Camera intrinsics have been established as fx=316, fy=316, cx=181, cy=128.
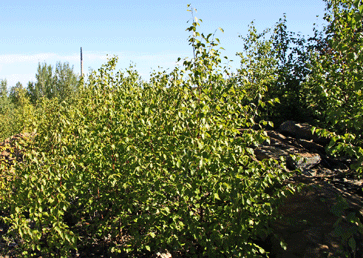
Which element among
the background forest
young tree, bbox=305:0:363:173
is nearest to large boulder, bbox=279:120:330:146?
young tree, bbox=305:0:363:173

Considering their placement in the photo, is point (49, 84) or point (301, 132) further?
point (49, 84)

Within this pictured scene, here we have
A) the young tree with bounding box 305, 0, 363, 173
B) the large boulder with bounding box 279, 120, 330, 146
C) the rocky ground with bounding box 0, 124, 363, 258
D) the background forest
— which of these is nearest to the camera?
the young tree with bounding box 305, 0, 363, 173

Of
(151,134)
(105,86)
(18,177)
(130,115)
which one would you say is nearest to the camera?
(151,134)

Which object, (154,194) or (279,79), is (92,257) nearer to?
(154,194)

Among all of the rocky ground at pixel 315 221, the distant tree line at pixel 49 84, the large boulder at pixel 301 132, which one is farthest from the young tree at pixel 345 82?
the distant tree line at pixel 49 84

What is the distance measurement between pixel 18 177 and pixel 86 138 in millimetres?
1127

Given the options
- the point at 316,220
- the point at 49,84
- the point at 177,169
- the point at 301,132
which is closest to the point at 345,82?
the point at 316,220

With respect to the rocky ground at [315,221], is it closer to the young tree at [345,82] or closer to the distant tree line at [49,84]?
the young tree at [345,82]

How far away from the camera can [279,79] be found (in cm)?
1166

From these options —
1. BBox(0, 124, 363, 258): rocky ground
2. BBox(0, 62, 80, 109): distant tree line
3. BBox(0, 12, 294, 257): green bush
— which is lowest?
BBox(0, 124, 363, 258): rocky ground

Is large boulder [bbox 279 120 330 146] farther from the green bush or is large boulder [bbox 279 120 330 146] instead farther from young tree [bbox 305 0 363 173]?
the green bush

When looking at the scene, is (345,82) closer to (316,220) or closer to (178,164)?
(316,220)

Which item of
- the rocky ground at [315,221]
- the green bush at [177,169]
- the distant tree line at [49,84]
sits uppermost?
the distant tree line at [49,84]

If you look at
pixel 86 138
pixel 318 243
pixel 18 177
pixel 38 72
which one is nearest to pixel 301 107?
pixel 318 243
